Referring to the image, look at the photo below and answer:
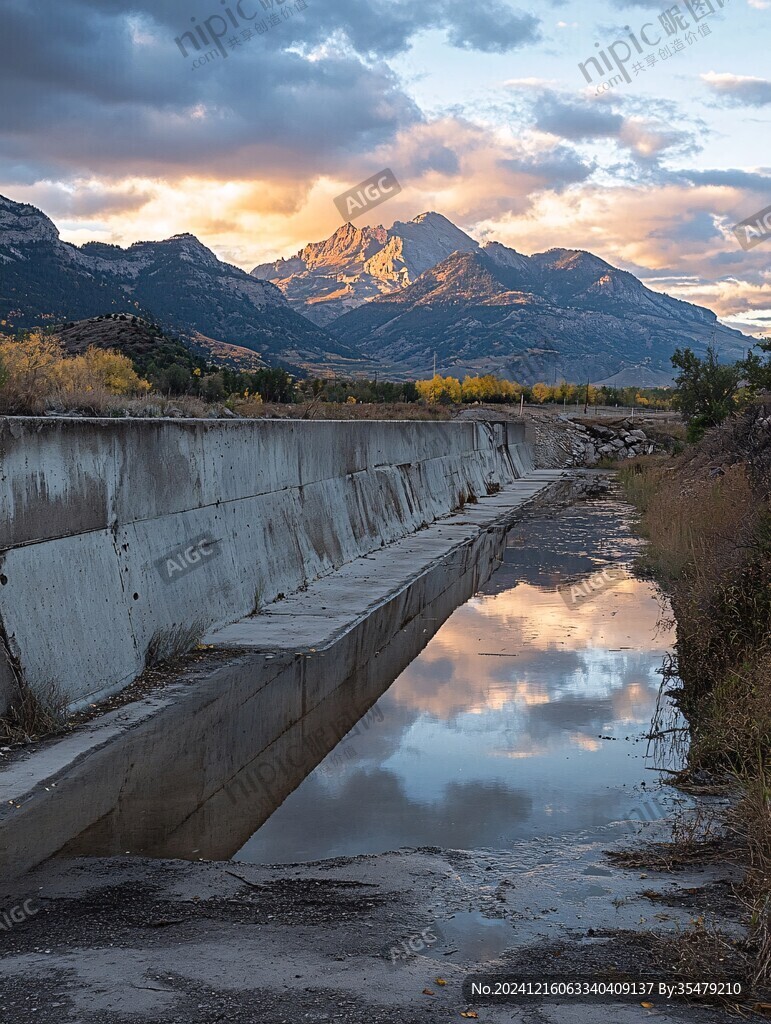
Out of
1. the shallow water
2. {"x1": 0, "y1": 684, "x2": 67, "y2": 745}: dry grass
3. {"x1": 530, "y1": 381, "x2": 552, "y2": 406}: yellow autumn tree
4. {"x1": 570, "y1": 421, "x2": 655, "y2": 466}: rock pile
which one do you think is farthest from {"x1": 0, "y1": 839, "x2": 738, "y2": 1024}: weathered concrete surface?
{"x1": 530, "y1": 381, "x2": 552, "y2": 406}: yellow autumn tree


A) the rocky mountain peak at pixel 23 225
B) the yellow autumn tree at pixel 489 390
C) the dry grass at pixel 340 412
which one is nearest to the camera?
the dry grass at pixel 340 412

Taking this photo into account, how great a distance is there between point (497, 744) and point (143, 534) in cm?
389

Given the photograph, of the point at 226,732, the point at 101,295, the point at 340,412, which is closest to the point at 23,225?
the point at 101,295

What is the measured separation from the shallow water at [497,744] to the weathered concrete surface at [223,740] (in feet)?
0.96

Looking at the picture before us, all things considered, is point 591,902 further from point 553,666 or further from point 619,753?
point 553,666

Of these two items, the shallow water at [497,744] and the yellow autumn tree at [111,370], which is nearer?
the shallow water at [497,744]

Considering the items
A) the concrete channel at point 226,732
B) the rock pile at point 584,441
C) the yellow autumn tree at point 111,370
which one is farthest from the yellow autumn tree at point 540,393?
the concrete channel at point 226,732

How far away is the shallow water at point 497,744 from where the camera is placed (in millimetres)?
6730

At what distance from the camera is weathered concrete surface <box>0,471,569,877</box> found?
21.4 feet

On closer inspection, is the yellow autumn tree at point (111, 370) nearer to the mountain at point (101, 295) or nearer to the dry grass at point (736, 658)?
the dry grass at point (736, 658)

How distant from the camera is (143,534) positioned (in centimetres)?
1025

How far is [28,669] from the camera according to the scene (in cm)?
785

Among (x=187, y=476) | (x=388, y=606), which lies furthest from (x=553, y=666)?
(x=187, y=476)

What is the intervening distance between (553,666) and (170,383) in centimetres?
2530
